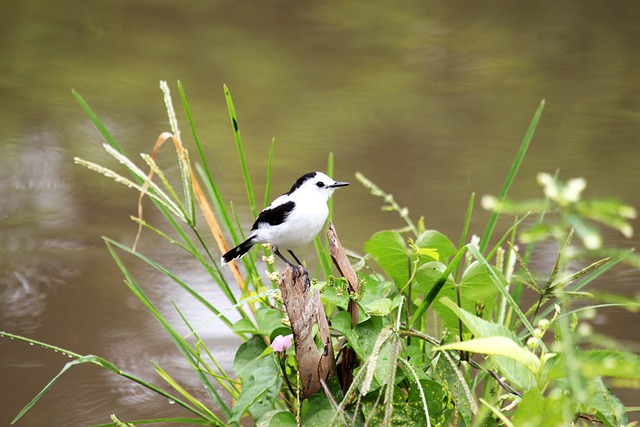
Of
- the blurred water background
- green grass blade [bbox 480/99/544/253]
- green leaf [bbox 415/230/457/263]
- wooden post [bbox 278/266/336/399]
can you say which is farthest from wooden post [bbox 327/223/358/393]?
the blurred water background

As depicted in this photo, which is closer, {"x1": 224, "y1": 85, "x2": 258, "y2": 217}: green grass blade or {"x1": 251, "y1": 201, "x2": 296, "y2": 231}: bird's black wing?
{"x1": 251, "y1": 201, "x2": 296, "y2": 231}: bird's black wing

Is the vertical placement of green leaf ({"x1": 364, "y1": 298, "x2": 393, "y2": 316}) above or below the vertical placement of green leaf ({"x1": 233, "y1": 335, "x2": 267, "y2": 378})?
above

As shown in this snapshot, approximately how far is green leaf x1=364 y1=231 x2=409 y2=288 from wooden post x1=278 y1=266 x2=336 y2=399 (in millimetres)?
111

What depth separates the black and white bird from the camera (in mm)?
1075

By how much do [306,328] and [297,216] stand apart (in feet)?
0.54

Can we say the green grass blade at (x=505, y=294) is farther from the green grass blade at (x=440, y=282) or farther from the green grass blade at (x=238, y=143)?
the green grass blade at (x=238, y=143)

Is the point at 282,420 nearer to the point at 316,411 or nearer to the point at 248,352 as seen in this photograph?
the point at 316,411

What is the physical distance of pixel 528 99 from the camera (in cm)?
311

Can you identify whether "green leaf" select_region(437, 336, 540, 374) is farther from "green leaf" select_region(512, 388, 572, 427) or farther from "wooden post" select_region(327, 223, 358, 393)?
"wooden post" select_region(327, 223, 358, 393)

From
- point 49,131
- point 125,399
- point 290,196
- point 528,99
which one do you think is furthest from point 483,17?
point 290,196

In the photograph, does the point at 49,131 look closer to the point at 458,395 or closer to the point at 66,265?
the point at 66,265

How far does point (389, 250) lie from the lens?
112 centimetres

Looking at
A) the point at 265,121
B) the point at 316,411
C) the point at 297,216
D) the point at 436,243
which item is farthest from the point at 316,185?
the point at 265,121

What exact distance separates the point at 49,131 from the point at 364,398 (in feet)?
7.28
